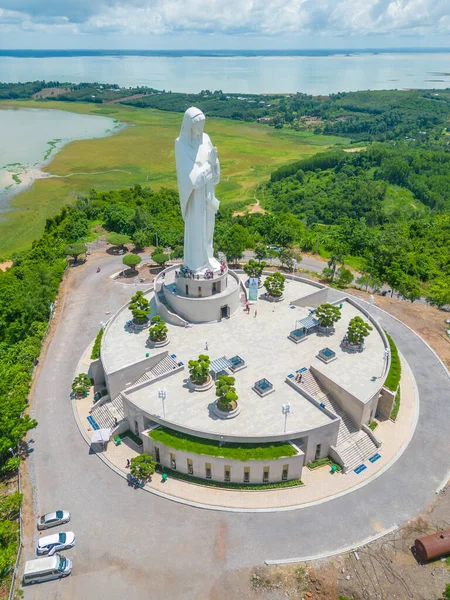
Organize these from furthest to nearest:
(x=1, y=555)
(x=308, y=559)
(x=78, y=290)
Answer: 1. (x=78, y=290)
2. (x=308, y=559)
3. (x=1, y=555)

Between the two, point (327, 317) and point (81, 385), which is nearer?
point (81, 385)

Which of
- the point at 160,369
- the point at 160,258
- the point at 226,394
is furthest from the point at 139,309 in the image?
the point at 160,258

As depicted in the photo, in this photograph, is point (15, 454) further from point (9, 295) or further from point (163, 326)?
point (9, 295)

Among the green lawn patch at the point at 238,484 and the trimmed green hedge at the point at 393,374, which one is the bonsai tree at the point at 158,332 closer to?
the green lawn patch at the point at 238,484

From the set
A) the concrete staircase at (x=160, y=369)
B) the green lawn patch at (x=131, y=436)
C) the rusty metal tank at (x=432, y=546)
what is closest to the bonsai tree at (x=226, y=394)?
the concrete staircase at (x=160, y=369)

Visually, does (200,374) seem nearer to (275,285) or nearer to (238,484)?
(238,484)

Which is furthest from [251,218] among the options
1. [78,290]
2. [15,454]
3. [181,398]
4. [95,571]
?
[95,571]
